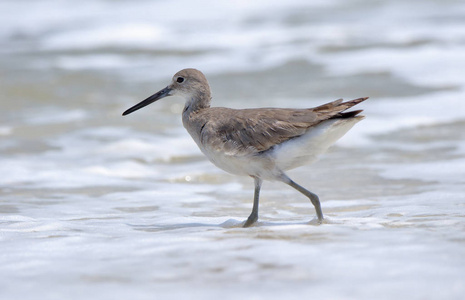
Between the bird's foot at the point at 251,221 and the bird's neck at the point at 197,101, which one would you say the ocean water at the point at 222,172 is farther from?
the bird's neck at the point at 197,101

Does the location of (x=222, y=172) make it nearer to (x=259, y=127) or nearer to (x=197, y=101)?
(x=197, y=101)

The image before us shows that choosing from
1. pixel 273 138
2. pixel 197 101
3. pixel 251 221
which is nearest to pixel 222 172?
pixel 197 101

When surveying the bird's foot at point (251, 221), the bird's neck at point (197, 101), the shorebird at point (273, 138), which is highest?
the bird's neck at point (197, 101)

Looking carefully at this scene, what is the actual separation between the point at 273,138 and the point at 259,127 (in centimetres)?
14

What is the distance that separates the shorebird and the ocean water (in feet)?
1.30

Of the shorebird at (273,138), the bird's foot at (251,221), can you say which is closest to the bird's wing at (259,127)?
the shorebird at (273,138)

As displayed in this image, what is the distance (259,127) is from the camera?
16.1 feet

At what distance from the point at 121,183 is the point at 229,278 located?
11.9ft

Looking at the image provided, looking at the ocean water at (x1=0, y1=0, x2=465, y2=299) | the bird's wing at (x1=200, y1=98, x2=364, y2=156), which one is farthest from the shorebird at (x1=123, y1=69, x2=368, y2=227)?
the ocean water at (x1=0, y1=0, x2=465, y2=299)

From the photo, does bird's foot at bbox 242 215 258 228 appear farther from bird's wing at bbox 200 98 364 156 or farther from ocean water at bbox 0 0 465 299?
bird's wing at bbox 200 98 364 156

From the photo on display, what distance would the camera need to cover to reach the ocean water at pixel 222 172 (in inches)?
141

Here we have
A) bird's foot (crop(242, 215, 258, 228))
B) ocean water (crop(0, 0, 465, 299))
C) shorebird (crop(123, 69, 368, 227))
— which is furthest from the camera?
bird's foot (crop(242, 215, 258, 228))

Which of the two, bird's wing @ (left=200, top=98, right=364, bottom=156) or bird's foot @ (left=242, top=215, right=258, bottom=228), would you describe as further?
bird's foot @ (left=242, top=215, right=258, bottom=228)

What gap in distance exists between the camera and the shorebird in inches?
185
